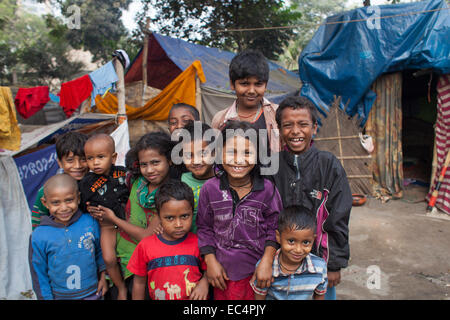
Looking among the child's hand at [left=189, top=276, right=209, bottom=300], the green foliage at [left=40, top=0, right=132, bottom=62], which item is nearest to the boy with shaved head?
the child's hand at [left=189, top=276, right=209, bottom=300]

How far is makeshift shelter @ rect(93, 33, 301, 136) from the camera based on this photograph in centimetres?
528

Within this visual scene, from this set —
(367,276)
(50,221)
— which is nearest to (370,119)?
(367,276)

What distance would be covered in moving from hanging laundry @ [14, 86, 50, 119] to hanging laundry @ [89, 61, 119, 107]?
2.38 ft

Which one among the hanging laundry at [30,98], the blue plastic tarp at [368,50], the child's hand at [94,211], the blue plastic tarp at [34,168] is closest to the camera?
the child's hand at [94,211]

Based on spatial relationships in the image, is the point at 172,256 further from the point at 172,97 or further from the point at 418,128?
the point at 418,128

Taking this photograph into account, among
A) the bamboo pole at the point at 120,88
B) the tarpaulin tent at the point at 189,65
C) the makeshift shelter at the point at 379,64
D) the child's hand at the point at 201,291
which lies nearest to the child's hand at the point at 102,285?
the child's hand at the point at 201,291

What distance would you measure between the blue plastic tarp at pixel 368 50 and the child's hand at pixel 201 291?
493 cm

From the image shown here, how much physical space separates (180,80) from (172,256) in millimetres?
4113

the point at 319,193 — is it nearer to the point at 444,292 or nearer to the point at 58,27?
the point at 444,292

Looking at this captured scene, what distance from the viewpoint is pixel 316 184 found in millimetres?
1547

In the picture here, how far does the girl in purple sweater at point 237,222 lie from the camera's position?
4.78ft

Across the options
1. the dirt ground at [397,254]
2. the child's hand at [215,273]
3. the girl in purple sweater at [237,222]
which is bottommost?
the dirt ground at [397,254]

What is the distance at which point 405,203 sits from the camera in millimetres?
5469

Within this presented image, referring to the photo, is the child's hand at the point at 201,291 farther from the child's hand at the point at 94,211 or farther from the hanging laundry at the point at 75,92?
the hanging laundry at the point at 75,92
